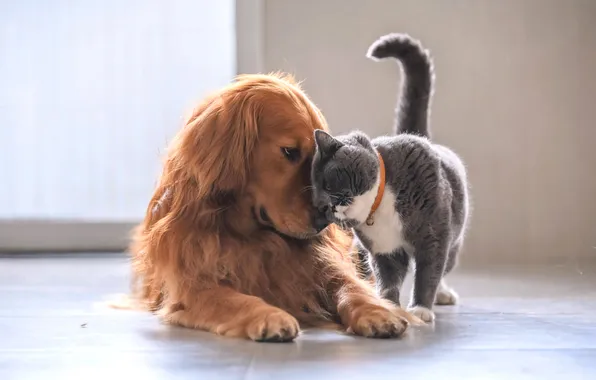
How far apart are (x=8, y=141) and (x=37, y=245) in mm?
466

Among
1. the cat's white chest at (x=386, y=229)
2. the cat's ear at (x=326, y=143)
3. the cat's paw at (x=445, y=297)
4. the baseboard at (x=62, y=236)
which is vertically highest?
the cat's ear at (x=326, y=143)

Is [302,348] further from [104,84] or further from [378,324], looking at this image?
[104,84]

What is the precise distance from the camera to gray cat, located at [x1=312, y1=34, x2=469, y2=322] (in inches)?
58.5

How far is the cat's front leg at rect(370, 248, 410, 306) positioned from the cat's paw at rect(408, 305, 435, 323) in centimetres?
7

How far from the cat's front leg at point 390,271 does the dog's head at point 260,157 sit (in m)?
0.21

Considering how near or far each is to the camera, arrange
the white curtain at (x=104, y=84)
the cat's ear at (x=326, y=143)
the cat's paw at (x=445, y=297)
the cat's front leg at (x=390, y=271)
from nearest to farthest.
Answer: the cat's ear at (x=326, y=143) < the cat's front leg at (x=390, y=271) < the cat's paw at (x=445, y=297) < the white curtain at (x=104, y=84)

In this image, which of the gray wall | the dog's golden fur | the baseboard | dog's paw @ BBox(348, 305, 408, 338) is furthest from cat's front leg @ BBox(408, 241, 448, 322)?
the baseboard

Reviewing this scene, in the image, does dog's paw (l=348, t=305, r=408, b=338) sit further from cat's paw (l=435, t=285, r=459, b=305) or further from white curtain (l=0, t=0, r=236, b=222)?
white curtain (l=0, t=0, r=236, b=222)

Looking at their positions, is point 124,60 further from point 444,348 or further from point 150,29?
point 444,348

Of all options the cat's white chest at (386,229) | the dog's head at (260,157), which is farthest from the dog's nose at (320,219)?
the cat's white chest at (386,229)

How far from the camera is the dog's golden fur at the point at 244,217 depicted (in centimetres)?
150

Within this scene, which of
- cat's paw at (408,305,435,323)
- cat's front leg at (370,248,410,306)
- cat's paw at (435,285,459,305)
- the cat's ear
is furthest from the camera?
cat's paw at (435,285,459,305)

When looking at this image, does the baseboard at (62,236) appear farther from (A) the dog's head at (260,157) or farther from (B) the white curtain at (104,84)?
(A) the dog's head at (260,157)

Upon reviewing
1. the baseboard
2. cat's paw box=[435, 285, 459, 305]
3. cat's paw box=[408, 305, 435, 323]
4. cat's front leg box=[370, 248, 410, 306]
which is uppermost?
cat's front leg box=[370, 248, 410, 306]
